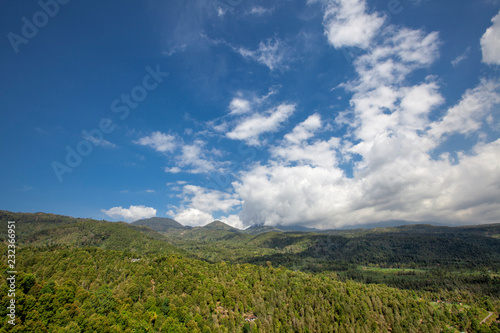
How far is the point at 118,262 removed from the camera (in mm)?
176500

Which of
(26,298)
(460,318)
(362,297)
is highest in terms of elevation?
(26,298)

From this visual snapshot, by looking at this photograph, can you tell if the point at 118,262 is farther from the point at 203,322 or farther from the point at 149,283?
the point at 203,322

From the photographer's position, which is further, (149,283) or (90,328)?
(149,283)

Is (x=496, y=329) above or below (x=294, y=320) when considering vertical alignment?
below

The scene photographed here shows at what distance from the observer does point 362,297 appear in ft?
581

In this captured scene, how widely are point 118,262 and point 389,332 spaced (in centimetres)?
22272

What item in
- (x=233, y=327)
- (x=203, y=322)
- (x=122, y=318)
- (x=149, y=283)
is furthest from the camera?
(x=149, y=283)

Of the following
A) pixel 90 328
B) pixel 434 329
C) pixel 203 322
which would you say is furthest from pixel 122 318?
pixel 434 329

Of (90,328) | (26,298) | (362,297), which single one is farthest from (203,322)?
(362,297)

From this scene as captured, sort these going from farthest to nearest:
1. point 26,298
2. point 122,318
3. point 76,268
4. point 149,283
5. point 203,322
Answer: point 76,268
point 149,283
point 203,322
point 122,318
point 26,298

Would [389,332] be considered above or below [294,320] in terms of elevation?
below

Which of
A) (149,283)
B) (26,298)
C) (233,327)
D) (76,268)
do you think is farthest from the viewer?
(76,268)

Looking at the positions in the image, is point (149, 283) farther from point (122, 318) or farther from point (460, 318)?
point (460, 318)

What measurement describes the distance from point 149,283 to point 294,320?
10128cm
